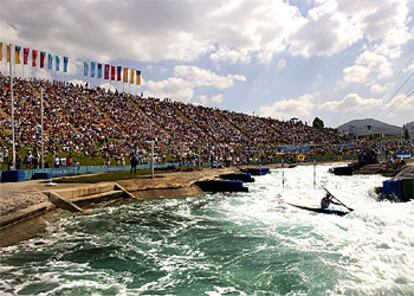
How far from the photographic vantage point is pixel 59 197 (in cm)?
1883

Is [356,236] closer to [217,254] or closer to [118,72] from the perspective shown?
[217,254]

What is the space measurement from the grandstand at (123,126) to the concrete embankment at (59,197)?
1290cm

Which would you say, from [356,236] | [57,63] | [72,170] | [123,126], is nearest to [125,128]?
[123,126]

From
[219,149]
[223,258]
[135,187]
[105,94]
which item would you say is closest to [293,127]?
[219,149]

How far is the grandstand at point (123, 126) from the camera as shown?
1473 inches

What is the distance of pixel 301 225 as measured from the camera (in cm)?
1683

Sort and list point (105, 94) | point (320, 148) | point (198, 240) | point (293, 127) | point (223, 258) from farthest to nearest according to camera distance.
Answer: point (293, 127) < point (320, 148) < point (105, 94) < point (198, 240) < point (223, 258)

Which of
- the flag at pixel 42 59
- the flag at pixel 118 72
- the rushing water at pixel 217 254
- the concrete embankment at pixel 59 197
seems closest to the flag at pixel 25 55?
the flag at pixel 42 59

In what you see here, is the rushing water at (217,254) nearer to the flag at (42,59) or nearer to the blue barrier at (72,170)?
the blue barrier at (72,170)

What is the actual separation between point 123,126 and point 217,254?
39.3 m

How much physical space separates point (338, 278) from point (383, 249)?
3811 mm

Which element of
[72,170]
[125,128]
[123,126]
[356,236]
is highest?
[123,126]

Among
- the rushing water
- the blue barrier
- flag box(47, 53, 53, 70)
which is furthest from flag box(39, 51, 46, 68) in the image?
the rushing water

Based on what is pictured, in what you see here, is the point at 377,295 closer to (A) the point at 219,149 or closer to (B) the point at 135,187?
(B) the point at 135,187
